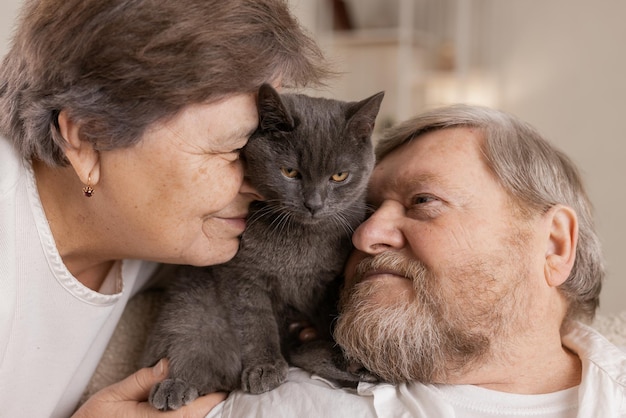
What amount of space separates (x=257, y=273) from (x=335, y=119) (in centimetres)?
39

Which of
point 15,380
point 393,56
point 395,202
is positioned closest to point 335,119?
point 395,202

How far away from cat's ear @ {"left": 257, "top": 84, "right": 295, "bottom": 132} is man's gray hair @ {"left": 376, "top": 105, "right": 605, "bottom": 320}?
1.15 ft

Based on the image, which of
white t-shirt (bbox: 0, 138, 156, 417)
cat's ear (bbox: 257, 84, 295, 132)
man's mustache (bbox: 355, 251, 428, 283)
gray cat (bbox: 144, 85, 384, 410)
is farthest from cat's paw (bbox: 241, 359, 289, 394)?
cat's ear (bbox: 257, 84, 295, 132)

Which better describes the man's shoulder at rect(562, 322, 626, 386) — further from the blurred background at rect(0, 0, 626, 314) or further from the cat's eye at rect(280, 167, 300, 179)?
the blurred background at rect(0, 0, 626, 314)

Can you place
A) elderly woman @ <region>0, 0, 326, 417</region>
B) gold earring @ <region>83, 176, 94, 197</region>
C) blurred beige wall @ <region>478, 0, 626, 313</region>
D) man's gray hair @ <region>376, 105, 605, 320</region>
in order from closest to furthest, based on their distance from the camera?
→ elderly woman @ <region>0, 0, 326, 417</region> < gold earring @ <region>83, 176, 94, 197</region> < man's gray hair @ <region>376, 105, 605, 320</region> < blurred beige wall @ <region>478, 0, 626, 313</region>

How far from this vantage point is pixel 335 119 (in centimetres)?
139

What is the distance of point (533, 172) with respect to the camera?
139 centimetres

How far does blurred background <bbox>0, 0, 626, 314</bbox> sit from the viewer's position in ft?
11.3

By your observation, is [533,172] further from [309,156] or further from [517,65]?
[517,65]

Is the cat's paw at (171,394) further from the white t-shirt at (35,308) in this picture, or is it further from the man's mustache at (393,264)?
the man's mustache at (393,264)

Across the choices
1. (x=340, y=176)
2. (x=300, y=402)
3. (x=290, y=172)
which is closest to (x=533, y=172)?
(x=340, y=176)

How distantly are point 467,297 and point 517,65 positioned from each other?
324cm

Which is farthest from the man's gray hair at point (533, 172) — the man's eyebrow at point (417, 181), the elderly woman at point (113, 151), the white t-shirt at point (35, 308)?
the white t-shirt at point (35, 308)

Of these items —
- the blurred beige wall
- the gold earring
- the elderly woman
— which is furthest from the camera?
the blurred beige wall
